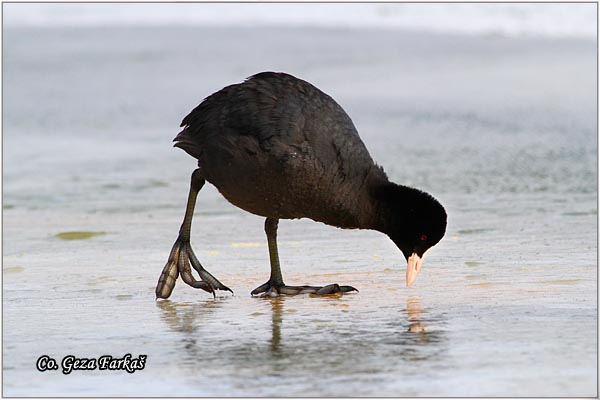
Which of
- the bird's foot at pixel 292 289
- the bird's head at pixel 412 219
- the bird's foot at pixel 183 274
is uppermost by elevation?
the bird's head at pixel 412 219

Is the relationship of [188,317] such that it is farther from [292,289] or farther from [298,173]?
[298,173]

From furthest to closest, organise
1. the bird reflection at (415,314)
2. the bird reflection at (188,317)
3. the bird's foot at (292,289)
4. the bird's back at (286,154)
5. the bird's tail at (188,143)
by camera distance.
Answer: the bird's tail at (188,143)
the bird's foot at (292,289)
the bird's back at (286,154)
the bird reflection at (415,314)
the bird reflection at (188,317)

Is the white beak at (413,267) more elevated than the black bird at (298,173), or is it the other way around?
the black bird at (298,173)

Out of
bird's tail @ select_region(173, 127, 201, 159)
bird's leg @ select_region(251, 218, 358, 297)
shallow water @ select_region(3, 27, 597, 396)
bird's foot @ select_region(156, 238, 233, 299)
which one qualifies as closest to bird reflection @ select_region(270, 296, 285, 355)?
shallow water @ select_region(3, 27, 597, 396)

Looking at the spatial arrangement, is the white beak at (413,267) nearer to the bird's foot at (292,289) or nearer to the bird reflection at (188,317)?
→ the bird's foot at (292,289)

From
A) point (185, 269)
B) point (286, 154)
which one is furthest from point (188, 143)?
point (286, 154)

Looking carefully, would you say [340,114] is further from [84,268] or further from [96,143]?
[96,143]

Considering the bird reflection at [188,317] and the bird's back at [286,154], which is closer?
the bird reflection at [188,317]

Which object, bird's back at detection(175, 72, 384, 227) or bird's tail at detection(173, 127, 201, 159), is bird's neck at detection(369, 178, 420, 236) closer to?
bird's back at detection(175, 72, 384, 227)

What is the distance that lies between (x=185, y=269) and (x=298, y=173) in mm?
1082

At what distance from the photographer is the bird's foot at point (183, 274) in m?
7.10

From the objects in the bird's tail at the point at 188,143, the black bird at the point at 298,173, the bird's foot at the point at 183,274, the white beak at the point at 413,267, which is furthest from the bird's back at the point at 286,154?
the bird's foot at the point at 183,274

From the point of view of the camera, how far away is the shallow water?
515 centimetres

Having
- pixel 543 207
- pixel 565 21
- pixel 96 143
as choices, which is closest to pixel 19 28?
pixel 565 21
